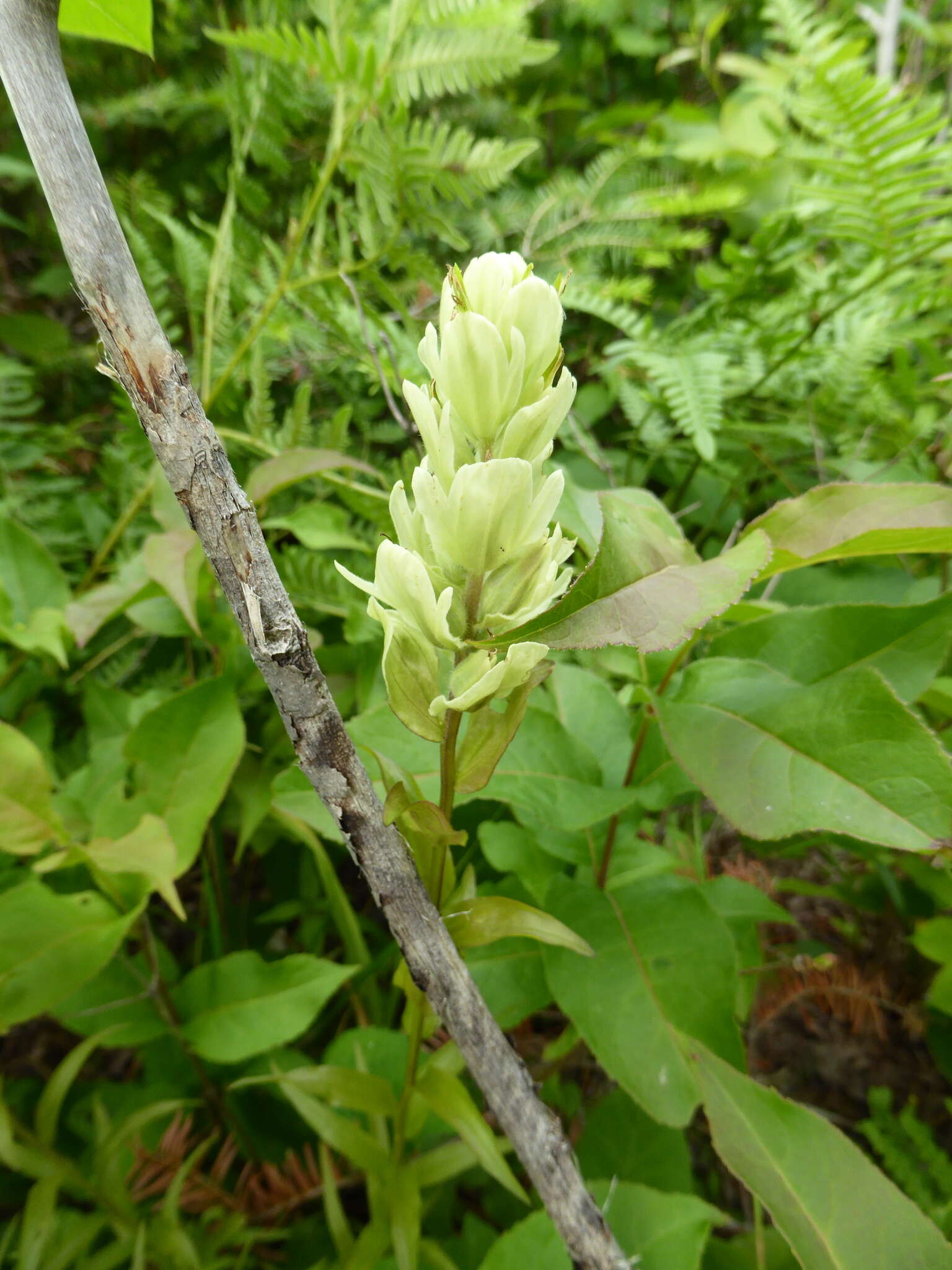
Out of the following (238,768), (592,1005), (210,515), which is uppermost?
(210,515)

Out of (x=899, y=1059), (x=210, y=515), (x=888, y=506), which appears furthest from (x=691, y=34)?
(x=899, y=1059)

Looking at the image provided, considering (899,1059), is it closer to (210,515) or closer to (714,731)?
(714,731)

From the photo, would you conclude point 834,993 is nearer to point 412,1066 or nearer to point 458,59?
point 412,1066

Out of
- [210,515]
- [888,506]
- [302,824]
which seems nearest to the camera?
[210,515]

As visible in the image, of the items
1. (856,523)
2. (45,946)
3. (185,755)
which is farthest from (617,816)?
(45,946)

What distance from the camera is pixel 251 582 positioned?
1.30ft

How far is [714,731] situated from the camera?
2.04ft

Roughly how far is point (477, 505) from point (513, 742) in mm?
391

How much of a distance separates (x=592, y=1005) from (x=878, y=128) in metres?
1.26

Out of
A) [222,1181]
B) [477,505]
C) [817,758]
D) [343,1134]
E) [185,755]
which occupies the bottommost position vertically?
[222,1181]

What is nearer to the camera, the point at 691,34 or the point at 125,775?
the point at 125,775

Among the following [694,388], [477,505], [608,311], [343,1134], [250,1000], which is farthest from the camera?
[608,311]

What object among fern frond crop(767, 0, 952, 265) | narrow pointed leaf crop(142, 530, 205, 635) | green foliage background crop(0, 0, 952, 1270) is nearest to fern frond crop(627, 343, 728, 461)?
green foliage background crop(0, 0, 952, 1270)

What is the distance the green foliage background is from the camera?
2.09 feet
